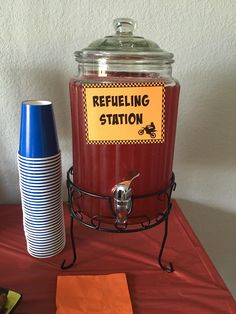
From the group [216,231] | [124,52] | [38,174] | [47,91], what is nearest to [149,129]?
[124,52]

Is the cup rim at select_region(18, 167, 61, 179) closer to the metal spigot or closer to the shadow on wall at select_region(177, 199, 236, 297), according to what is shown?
the metal spigot

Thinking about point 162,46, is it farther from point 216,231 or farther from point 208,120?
point 216,231

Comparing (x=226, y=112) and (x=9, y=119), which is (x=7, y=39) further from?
(x=226, y=112)

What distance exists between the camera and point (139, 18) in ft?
2.42

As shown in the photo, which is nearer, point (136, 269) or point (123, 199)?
point (123, 199)

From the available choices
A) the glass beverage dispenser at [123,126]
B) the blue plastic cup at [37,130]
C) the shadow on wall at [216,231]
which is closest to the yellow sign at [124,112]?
the glass beverage dispenser at [123,126]

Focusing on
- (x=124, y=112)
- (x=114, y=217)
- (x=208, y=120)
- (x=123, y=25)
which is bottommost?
(x=114, y=217)

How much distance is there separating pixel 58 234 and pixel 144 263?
0.21 meters

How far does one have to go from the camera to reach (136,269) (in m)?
0.65

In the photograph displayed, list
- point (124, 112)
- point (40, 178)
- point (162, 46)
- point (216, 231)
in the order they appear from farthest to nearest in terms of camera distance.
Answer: point (216, 231) → point (162, 46) → point (40, 178) → point (124, 112)

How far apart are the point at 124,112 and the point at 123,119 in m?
0.01

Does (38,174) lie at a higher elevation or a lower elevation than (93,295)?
higher

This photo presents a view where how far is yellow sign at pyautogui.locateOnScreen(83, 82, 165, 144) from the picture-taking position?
51cm

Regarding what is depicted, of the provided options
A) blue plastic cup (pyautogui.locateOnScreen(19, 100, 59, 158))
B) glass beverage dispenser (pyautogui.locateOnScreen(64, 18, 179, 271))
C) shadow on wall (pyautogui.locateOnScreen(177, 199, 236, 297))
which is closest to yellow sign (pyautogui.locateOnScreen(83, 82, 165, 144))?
glass beverage dispenser (pyautogui.locateOnScreen(64, 18, 179, 271))
